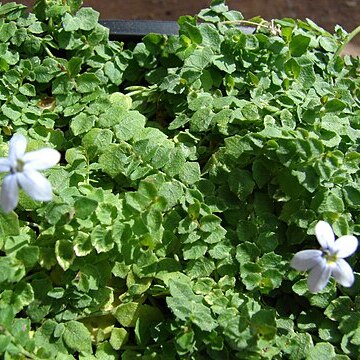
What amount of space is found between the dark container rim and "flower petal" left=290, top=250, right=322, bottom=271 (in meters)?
0.58

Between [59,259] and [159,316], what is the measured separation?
6.9 inches

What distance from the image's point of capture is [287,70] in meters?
1.17

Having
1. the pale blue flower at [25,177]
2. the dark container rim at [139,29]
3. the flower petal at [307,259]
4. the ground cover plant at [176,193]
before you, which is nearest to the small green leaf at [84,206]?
the ground cover plant at [176,193]

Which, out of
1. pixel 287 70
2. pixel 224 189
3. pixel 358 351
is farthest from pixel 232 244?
pixel 287 70

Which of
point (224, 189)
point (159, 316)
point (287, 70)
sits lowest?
point (159, 316)

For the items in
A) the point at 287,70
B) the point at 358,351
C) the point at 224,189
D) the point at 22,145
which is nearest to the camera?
the point at 22,145

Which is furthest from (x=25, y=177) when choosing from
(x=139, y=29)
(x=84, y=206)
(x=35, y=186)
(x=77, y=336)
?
(x=139, y=29)

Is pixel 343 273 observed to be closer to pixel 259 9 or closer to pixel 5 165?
pixel 5 165

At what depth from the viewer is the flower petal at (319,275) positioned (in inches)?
33.3

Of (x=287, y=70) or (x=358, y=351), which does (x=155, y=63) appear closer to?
(x=287, y=70)

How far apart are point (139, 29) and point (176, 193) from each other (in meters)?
0.43

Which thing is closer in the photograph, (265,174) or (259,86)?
(265,174)

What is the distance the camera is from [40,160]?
0.79 metres

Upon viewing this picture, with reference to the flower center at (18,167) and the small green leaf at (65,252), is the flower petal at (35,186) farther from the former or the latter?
the small green leaf at (65,252)
